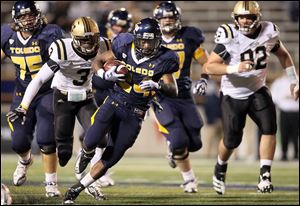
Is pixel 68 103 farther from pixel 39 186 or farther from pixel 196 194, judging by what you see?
pixel 196 194

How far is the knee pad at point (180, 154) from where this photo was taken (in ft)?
25.3

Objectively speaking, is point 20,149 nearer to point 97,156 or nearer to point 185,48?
point 97,156

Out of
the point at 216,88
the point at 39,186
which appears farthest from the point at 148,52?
the point at 216,88

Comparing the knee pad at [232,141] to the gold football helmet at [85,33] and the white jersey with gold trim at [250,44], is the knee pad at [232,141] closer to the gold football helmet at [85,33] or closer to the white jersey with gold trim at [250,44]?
the white jersey with gold trim at [250,44]

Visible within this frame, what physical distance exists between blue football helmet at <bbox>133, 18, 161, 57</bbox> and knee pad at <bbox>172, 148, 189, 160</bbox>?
81.0 inches

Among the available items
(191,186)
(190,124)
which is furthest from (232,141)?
(191,186)

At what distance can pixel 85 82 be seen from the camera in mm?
6258

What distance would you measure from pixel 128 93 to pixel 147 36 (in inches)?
20.2

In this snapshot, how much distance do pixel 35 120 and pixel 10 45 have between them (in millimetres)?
628

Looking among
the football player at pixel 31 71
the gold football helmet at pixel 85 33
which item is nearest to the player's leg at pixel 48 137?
the football player at pixel 31 71

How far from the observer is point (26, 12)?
19.7ft

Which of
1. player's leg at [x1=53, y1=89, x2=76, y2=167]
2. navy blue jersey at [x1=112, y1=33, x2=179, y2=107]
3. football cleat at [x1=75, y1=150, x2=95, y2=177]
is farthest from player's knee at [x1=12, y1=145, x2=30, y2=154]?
navy blue jersey at [x1=112, y1=33, x2=179, y2=107]

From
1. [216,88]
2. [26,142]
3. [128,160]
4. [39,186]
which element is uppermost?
[26,142]

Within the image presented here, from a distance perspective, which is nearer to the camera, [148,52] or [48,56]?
[148,52]
